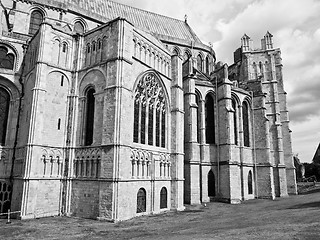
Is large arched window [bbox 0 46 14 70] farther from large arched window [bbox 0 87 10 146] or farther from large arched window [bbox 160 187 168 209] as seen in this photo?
large arched window [bbox 160 187 168 209]

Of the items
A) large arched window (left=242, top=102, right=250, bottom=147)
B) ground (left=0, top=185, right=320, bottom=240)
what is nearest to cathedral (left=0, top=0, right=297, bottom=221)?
ground (left=0, top=185, right=320, bottom=240)

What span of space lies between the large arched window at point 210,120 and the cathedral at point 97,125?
3.40ft

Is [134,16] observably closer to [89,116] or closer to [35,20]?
[35,20]

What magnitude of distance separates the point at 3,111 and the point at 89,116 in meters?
6.63

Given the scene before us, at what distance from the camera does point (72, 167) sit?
1742cm

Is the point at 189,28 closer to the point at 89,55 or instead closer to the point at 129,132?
the point at 89,55

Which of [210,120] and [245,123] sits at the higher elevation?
[245,123]

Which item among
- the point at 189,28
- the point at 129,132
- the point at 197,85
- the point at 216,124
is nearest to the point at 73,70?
the point at 129,132

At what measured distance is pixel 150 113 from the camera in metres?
20.1

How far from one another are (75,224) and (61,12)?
21.0 meters

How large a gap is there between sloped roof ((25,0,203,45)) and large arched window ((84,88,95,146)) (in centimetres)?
1267

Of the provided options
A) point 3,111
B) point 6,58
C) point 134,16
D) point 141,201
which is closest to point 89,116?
point 3,111

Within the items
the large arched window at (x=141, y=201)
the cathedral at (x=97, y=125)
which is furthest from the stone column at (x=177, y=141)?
the large arched window at (x=141, y=201)

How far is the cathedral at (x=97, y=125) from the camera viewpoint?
16.0 m
